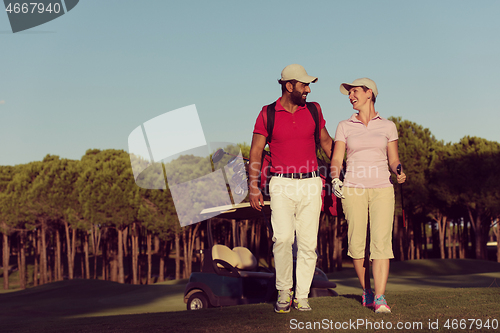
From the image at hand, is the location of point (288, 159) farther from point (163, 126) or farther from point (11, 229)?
point (11, 229)

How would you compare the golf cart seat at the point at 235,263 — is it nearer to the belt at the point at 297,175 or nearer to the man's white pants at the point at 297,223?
the man's white pants at the point at 297,223

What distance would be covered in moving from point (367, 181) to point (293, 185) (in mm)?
777

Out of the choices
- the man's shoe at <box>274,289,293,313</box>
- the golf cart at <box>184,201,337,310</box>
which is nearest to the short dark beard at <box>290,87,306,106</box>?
the man's shoe at <box>274,289,293,313</box>

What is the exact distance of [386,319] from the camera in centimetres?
431

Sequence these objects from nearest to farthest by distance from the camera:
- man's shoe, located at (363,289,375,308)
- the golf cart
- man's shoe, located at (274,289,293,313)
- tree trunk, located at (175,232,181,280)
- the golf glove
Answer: the golf glove < man's shoe, located at (274,289,293,313) < man's shoe, located at (363,289,375,308) < the golf cart < tree trunk, located at (175,232,181,280)

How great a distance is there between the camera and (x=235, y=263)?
9.72 meters

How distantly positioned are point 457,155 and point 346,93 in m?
35.8

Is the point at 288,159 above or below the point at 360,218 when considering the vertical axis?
above

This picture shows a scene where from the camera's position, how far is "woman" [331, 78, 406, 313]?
501cm

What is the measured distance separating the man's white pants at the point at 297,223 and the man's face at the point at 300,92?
0.84 meters

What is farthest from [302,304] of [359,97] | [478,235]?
[478,235]

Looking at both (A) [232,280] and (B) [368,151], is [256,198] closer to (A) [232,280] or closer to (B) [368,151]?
(B) [368,151]

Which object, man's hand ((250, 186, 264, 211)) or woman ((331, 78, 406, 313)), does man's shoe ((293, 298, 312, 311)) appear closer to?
woman ((331, 78, 406, 313))

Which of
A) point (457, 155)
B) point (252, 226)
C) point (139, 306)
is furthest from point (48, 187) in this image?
point (457, 155)
